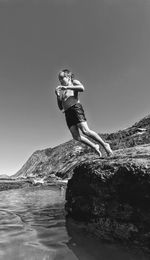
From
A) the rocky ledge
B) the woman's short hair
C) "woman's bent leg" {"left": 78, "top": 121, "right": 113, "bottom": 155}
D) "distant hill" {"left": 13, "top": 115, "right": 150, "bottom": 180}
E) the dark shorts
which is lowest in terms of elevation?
the rocky ledge

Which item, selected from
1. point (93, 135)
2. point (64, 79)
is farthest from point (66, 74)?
point (93, 135)

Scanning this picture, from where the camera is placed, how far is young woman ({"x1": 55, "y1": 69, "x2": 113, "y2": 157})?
22.4 feet

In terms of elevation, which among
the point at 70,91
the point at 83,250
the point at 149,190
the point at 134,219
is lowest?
the point at 83,250

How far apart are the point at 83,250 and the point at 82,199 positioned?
1728 mm

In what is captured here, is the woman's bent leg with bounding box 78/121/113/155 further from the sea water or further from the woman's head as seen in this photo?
the sea water

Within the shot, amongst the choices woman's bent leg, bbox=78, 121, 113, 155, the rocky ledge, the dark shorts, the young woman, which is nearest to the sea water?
the rocky ledge

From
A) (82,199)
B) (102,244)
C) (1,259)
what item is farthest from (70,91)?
(1,259)

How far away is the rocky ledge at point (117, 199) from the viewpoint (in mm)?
4008

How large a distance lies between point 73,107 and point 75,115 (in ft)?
0.88

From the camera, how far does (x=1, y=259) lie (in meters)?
3.31

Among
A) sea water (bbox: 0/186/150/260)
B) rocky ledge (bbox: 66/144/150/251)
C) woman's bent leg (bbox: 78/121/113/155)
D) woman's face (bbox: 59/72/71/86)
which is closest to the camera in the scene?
sea water (bbox: 0/186/150/260)

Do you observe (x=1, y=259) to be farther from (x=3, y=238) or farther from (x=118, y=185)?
(x=118, y=185)

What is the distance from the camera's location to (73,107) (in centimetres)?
695

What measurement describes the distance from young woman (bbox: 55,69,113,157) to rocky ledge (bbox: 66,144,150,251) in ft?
4.91
